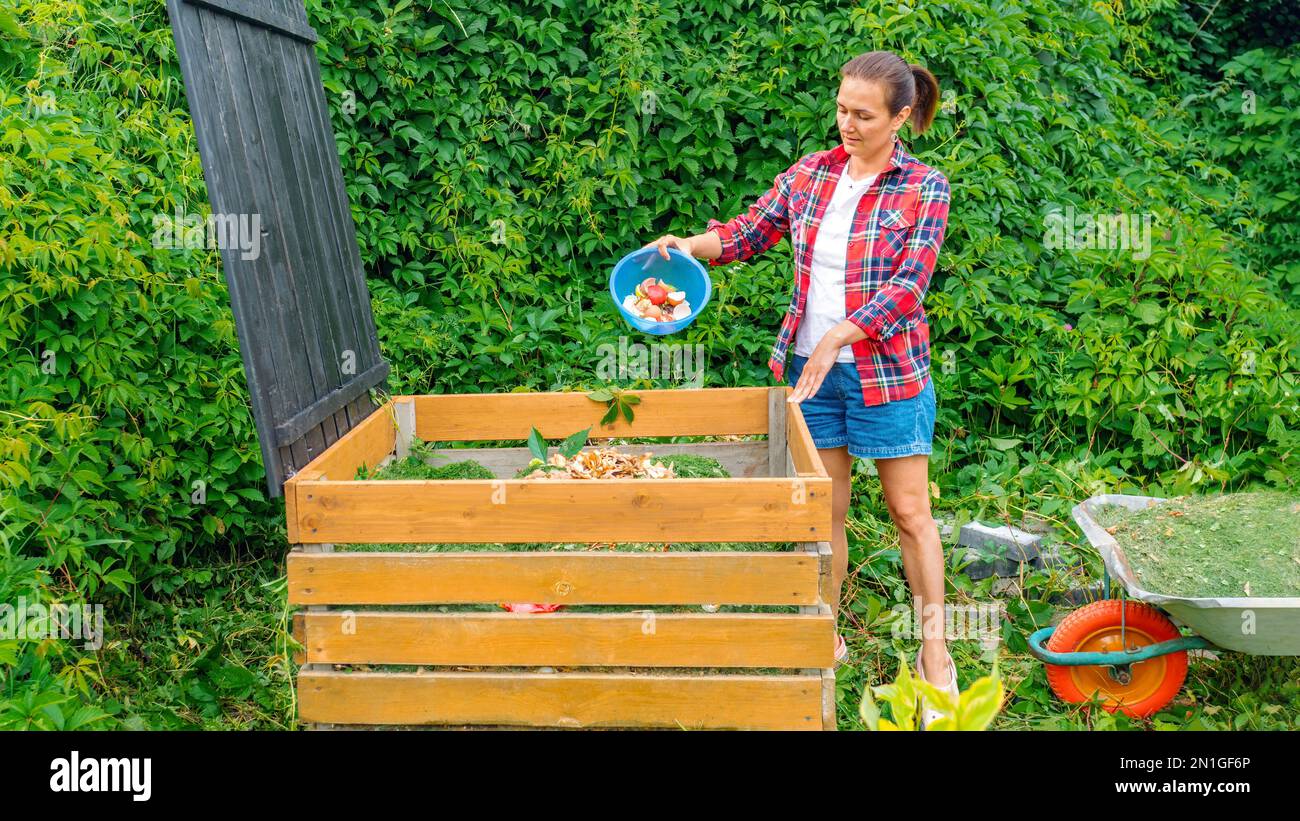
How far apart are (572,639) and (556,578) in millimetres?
159

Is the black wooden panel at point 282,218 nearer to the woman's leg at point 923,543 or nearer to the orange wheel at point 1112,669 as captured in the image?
the woman's leg at point 923,543

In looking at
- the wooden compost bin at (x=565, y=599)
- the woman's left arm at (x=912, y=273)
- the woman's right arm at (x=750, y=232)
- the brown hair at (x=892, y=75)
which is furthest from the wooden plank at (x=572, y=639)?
the brown hair at (x=892, y=75)

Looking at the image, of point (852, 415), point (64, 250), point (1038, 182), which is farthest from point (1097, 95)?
point (64, 250)

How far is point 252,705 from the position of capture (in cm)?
356

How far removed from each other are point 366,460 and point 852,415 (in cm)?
152

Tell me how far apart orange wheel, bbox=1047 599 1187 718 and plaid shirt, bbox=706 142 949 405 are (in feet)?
3.06

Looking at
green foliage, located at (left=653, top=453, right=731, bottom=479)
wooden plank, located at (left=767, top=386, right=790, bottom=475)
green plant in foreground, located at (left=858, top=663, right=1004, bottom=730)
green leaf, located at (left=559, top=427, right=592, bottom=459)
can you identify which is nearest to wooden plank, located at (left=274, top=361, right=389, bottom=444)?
green leaf, located at (left=559, top=427, right=592, bottom=459)

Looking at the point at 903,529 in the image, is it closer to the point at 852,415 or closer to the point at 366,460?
the point at 852,415

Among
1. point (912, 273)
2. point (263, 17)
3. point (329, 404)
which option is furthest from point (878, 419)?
point (263, 17)

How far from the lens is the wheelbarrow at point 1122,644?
322 centimetres

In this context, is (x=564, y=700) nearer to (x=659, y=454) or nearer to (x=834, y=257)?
(x=659, y=454)

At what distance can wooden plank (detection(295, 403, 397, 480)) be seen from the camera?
113 inches

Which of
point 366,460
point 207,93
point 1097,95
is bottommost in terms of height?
point 366,460

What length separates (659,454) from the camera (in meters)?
3.80
